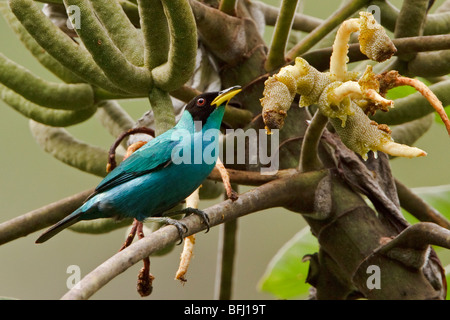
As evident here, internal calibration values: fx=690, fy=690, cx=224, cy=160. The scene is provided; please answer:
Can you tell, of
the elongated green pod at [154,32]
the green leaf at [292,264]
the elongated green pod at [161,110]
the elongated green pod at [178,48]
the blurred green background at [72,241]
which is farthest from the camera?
the blurred green background at [72,241]

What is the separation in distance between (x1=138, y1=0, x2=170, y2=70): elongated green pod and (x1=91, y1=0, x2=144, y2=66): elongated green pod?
0.23ft

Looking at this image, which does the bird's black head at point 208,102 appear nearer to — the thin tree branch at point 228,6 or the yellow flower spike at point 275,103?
the thin tree branch at point 228,6

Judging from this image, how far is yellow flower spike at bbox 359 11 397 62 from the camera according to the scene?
1.42 m

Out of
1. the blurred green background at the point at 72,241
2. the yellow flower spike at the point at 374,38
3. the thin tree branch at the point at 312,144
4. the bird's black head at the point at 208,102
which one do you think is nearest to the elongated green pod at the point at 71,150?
the bird's black head at the point at 208,102

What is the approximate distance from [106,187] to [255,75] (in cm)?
68

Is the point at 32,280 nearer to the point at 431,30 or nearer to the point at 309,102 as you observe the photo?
the point at 431,30

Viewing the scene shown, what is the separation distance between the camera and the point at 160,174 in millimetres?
2494

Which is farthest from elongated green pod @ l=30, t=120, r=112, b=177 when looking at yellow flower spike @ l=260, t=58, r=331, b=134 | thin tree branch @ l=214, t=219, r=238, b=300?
yellow flower spike @ l=260, t=58, r=331, b=134

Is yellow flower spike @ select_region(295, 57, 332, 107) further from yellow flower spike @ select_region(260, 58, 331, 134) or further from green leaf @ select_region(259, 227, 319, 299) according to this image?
green leaf @ select_region(259, 227, 319, 299)

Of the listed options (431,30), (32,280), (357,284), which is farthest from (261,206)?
(32,280)

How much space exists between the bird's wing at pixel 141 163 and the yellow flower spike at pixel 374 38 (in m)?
1.07

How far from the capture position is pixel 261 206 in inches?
77.2

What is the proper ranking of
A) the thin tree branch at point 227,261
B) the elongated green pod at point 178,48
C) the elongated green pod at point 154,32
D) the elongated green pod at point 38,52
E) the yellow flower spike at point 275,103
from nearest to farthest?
the yellow flower spike at point 275,103, the elongated green pod at point 178,48, the elongated green pod at point 154,32, the elongated green pod at point 38,52, the thin tree branch at point 227,261

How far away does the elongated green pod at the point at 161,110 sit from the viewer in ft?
6.54
